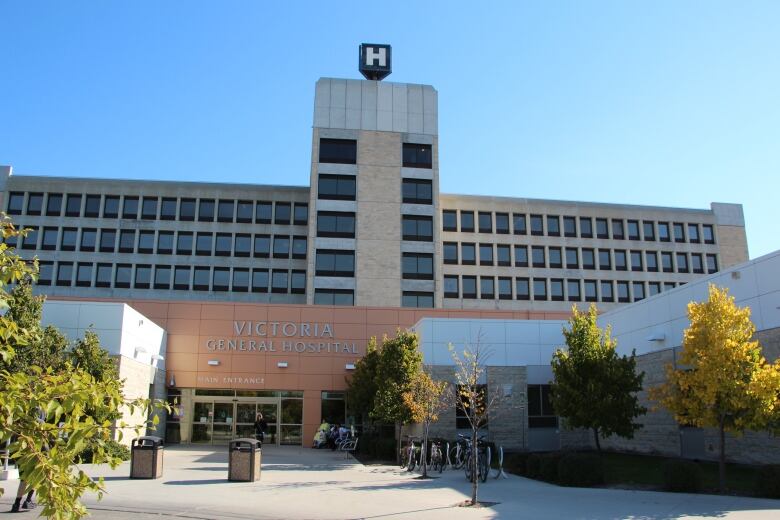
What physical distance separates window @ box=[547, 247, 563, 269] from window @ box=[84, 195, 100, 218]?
124 feet

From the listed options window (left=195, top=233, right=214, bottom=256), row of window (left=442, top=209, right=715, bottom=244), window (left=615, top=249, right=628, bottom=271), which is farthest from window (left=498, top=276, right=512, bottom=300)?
window (left=195, top=233, right=214, bottom=256)

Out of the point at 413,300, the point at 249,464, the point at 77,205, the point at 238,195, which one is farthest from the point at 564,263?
the point at 249,464

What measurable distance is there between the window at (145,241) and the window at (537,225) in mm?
32014

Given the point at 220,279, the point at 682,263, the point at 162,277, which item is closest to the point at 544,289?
the point at 682,263

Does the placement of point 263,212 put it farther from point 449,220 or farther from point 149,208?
point 449,220

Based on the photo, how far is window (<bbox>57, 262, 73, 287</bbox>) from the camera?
52.9 meters

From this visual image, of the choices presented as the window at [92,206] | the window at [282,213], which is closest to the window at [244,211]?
the window at [282,213]

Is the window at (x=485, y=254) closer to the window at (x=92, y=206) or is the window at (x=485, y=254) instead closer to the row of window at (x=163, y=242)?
the row of window at (x=163, y=242)

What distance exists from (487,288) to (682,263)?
18.7 meters

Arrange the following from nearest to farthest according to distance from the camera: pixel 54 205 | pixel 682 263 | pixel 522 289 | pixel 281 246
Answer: pixel 54 205 < pixel 281 246 < pixel 522 289 < pixel 682 263

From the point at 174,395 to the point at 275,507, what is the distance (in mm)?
24577

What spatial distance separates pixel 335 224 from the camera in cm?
5131

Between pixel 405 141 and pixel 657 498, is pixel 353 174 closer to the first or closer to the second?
pixel 405 141

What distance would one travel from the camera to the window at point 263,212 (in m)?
55.4
